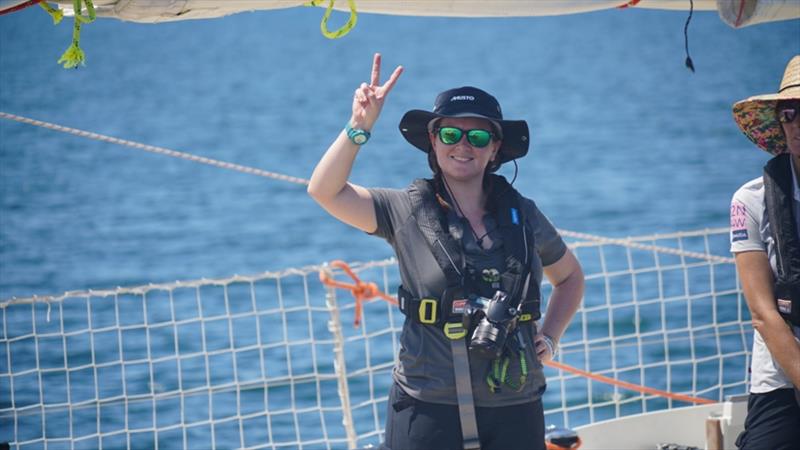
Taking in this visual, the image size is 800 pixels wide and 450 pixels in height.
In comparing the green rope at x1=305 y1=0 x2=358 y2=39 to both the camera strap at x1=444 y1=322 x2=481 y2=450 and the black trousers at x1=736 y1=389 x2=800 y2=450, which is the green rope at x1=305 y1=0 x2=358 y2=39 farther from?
the black trousers at x1=736 y1=389 x2=800 y2=450

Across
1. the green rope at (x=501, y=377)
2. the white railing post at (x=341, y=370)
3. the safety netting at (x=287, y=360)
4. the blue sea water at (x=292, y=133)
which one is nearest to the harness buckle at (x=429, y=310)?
the green rope at (x=501, y=377)

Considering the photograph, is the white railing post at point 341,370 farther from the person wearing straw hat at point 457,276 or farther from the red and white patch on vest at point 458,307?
the red and white patch on vest at point 458,307

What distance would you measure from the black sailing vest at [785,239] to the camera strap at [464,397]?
0.83m

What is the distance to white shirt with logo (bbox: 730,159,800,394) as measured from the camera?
305 cm

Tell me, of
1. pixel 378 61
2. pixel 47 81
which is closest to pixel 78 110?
pixel 47 81

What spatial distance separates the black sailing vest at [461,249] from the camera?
3006 millimetres

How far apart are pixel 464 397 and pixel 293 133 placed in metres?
35.0

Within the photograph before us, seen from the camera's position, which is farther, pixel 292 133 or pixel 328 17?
pixel 292 133

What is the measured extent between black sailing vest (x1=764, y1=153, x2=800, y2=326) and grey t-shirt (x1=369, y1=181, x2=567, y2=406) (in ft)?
2.02

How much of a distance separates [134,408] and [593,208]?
49.9 ft

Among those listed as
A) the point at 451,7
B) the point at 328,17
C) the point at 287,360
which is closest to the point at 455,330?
the point at 328,17

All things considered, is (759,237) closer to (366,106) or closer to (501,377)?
(501,377)

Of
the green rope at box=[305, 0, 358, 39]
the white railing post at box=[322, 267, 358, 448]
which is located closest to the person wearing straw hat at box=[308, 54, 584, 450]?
the green rope at box=[305, 0, 358, 39]

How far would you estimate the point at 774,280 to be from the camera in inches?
120
